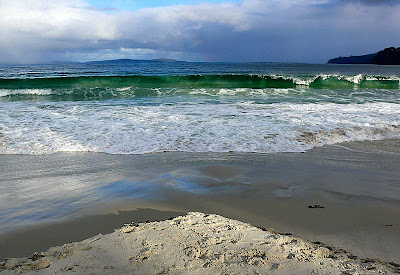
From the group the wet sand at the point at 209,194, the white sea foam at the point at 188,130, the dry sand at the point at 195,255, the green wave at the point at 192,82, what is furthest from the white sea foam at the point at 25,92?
the dry sand at the point at 195,255

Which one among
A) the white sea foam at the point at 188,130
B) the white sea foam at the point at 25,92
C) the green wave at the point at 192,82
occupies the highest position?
the green wave at the point at 192,82

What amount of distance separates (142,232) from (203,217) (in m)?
0.63

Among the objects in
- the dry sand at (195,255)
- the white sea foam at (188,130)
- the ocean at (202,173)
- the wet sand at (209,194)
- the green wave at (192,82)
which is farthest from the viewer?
the green wave at (192,82)

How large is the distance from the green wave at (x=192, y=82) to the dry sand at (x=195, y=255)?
66.6 feet

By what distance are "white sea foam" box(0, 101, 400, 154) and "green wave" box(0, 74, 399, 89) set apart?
12.9 meters

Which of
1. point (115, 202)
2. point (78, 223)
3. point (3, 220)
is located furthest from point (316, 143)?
point (3, 220)

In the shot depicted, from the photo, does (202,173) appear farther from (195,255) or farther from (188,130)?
(188,130)

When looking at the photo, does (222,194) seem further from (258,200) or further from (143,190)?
(143,190)

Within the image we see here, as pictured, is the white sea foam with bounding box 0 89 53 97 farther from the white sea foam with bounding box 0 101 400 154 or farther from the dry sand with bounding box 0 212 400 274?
the dry sand with bounding box 0 212 400 274

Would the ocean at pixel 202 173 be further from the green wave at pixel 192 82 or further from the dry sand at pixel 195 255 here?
the green wave at pixel 192 82

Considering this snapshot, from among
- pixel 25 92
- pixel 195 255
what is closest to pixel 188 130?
pixel 195 255

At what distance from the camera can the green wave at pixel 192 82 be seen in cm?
2252

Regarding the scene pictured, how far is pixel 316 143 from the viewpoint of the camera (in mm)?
6941

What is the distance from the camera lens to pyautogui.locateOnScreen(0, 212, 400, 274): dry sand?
2232mm
